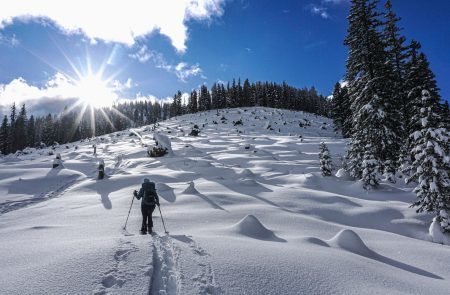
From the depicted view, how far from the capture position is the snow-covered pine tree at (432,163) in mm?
11797

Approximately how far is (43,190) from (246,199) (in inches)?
534

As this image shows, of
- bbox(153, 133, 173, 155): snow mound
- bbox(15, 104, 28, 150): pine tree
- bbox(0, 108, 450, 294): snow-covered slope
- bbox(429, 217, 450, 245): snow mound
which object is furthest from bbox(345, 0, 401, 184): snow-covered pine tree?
bbox(15, 104, 28, 150): pine tree

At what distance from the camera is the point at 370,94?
19.7 metres

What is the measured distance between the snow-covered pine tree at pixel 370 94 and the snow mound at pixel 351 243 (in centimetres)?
1233

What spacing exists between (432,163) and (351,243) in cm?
738

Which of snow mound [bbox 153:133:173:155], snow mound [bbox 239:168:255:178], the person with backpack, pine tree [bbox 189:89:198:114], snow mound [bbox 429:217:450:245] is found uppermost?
pine tree [bbox 189:89:198:114]

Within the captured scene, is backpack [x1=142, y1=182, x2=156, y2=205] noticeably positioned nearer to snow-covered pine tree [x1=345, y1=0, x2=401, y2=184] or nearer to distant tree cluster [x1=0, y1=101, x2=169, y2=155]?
snow-covered pine tree [x1=345, y1=0, x2=401, y2=184]

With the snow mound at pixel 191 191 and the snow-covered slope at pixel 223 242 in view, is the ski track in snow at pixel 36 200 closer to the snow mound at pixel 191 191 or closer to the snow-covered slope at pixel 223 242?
the snow-covered slope at pixel 223 242

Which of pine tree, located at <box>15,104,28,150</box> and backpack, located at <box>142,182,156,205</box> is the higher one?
pine tree, located at <box>15,104,28,150</box>

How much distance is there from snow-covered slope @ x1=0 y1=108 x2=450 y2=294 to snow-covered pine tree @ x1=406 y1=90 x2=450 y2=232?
1062 mm

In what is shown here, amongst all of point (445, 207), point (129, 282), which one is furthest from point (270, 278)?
point (445, 207)

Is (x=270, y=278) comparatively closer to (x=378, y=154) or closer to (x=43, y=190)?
(x=378, y=154)

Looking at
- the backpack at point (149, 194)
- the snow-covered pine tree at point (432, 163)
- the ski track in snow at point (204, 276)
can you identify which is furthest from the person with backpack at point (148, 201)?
the snow-covered pine tree at point (432, 163)

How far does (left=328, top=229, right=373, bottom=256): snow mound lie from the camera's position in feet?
24.1
